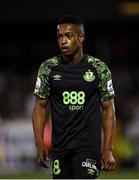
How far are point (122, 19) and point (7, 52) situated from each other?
13.4ft

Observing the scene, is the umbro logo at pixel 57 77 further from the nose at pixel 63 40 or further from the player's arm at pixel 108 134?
the player's arm at pixel 108 134

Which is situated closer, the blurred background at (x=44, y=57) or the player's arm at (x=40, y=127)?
the player's arm at (x=40, y=127)

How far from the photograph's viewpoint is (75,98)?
838 centimetres

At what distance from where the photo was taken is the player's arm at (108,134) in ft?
27.2

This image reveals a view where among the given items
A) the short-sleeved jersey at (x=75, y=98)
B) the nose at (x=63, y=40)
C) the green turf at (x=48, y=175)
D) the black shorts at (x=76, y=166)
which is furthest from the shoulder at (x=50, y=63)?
the green turf at (x=48, y=175)

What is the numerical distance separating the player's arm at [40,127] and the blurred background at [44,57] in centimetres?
811

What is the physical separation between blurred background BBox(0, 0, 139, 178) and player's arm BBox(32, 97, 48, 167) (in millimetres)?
8109

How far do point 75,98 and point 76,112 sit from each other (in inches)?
5.4

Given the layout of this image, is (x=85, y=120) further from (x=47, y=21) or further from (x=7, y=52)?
(x=7, y=52)

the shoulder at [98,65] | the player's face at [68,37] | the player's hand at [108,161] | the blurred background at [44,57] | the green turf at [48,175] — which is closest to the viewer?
the player's hand at [108,161]

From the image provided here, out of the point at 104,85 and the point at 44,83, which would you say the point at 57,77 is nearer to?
the point at 44,83

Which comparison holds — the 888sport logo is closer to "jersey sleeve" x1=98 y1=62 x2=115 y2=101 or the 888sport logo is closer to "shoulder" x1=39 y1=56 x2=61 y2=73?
"jersey sleeve" x1=98 y1=62 x2=115 y2=101

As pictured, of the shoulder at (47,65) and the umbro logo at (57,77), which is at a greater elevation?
the shoulder at (47,65)

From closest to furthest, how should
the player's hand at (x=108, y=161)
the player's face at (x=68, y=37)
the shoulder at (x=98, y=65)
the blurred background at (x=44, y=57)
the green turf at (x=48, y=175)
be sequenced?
the player's hand at (x=108, y=161) < the player's face at (x=68, y=37) < the shoulder at (x=98, y=65) < the green turf at (x=48, y=175) < the blurred background at (x=44, y=57)
